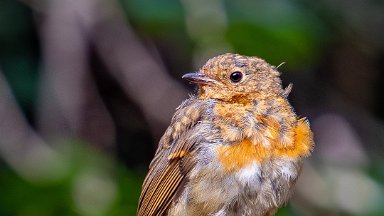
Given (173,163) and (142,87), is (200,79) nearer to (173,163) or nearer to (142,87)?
(173,163)

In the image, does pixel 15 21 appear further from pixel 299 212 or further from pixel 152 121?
pixel 299 212

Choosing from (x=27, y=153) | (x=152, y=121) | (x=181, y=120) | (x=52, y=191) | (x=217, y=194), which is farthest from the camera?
(x=152, y=121)

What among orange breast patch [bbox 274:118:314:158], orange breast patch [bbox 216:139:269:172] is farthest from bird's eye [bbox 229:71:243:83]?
orange breast patch [bbox 216:139:269:172]

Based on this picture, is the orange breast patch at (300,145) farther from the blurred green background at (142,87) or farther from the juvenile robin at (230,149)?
the blurred green background at (142,87)

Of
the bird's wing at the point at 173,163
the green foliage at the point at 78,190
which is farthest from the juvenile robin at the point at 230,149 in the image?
the green foliage at the point at 78,190

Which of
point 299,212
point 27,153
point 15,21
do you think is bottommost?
point 299,212

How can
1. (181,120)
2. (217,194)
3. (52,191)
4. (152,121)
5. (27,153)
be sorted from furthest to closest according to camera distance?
(152,121) → (27,153) → (52,191) → (181,120) → (217,194)

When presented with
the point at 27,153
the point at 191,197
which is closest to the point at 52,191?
the point at 27,153
